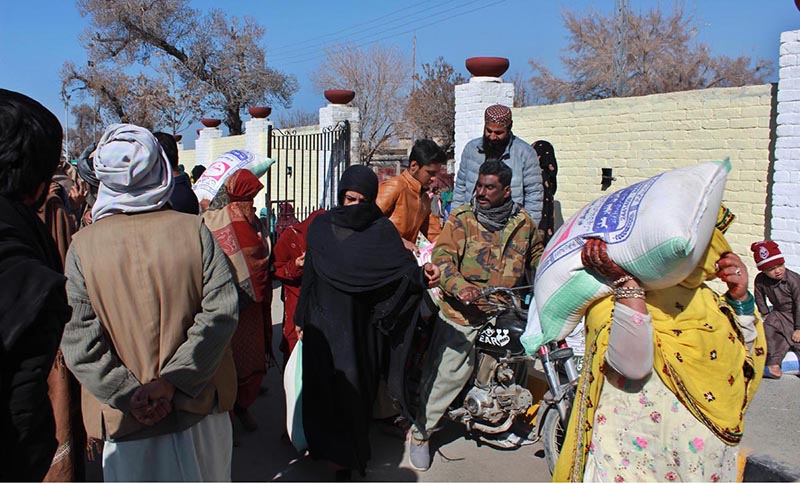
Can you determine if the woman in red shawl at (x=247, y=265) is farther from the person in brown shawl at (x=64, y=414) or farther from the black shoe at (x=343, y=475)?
the person in brown shawl at (x=64, y=414)

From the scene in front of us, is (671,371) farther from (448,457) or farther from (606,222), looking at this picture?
(448,457)

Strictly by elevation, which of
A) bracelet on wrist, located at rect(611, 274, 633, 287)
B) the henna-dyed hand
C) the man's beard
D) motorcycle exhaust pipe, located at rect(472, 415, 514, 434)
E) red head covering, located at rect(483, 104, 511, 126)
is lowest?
motorcycle exhaust pipe, located at rect(472, 415, 514, 434)

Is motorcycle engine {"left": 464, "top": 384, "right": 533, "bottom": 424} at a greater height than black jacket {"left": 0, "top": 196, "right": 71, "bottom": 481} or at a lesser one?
lesser

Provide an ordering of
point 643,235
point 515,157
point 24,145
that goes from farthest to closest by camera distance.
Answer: point 515,157
point 643,235
point 24,145

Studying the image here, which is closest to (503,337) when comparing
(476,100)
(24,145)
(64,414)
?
(64,414)

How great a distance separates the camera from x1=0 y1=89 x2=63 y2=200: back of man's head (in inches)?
65.3

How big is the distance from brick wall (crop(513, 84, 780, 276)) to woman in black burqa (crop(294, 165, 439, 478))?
467cm

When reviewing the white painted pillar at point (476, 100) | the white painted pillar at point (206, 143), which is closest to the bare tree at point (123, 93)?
the white painted pillar at point (206, 143)

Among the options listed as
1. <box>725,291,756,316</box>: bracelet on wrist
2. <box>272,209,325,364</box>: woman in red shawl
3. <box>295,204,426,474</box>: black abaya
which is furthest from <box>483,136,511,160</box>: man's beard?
<box>725,291,756,316</box>: bracelet on wrist

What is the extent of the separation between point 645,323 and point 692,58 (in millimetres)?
25214

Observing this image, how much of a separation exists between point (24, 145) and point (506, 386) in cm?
→ 297

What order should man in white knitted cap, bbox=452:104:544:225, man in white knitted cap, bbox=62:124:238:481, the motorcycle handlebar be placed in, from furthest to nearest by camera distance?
man in white knitted cap, bbox=452:104:544:225, the motorcycle handlebar, man in white knitted cap, bbox=62:124:238:481

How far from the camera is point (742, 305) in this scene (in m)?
2.31

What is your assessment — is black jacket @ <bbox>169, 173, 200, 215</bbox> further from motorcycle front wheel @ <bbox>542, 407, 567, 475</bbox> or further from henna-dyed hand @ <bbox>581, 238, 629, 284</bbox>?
henna-dyed hand @ <bbox>581, 238, 629, 284</bbox>
